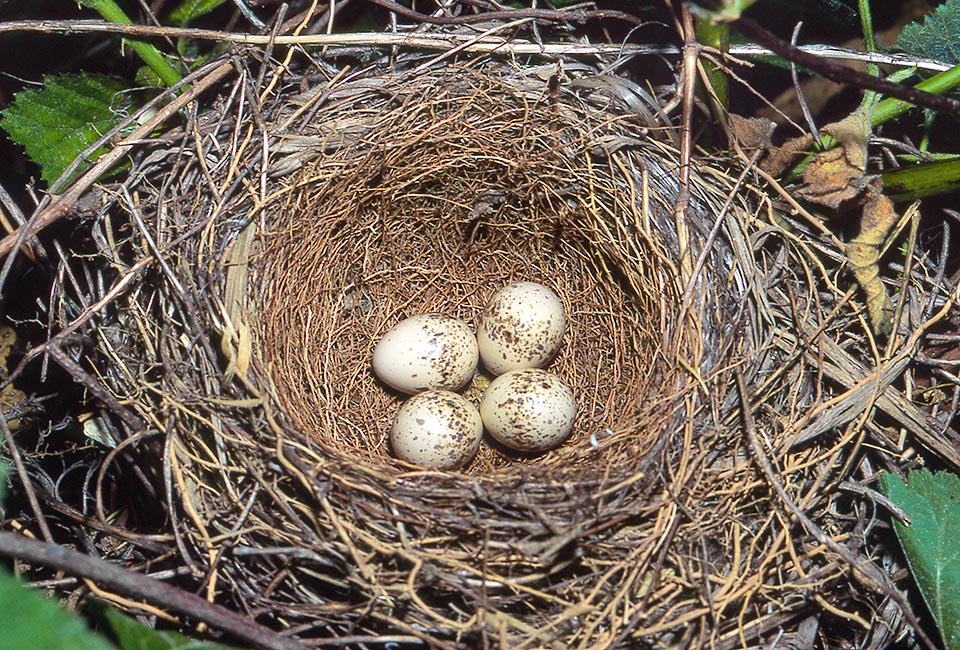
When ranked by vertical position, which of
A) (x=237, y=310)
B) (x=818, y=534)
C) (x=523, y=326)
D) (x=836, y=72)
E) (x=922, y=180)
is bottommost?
(x=818, y=534)

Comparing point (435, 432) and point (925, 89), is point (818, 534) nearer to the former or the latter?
point (435, 432)

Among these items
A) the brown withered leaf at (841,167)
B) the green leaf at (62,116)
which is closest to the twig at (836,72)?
the brown withered leaf at (841,167)

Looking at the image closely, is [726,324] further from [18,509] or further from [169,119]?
[18,509]

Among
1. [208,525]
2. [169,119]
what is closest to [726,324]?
[208,525]

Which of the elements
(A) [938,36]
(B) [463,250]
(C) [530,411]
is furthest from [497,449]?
(A) [938,36]

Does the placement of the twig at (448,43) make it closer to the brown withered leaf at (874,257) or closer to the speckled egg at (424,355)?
the brown withered leaf at (874,257)

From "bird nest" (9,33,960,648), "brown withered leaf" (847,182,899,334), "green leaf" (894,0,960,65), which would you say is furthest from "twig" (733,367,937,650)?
"green leaf" (894,0,960,65)
